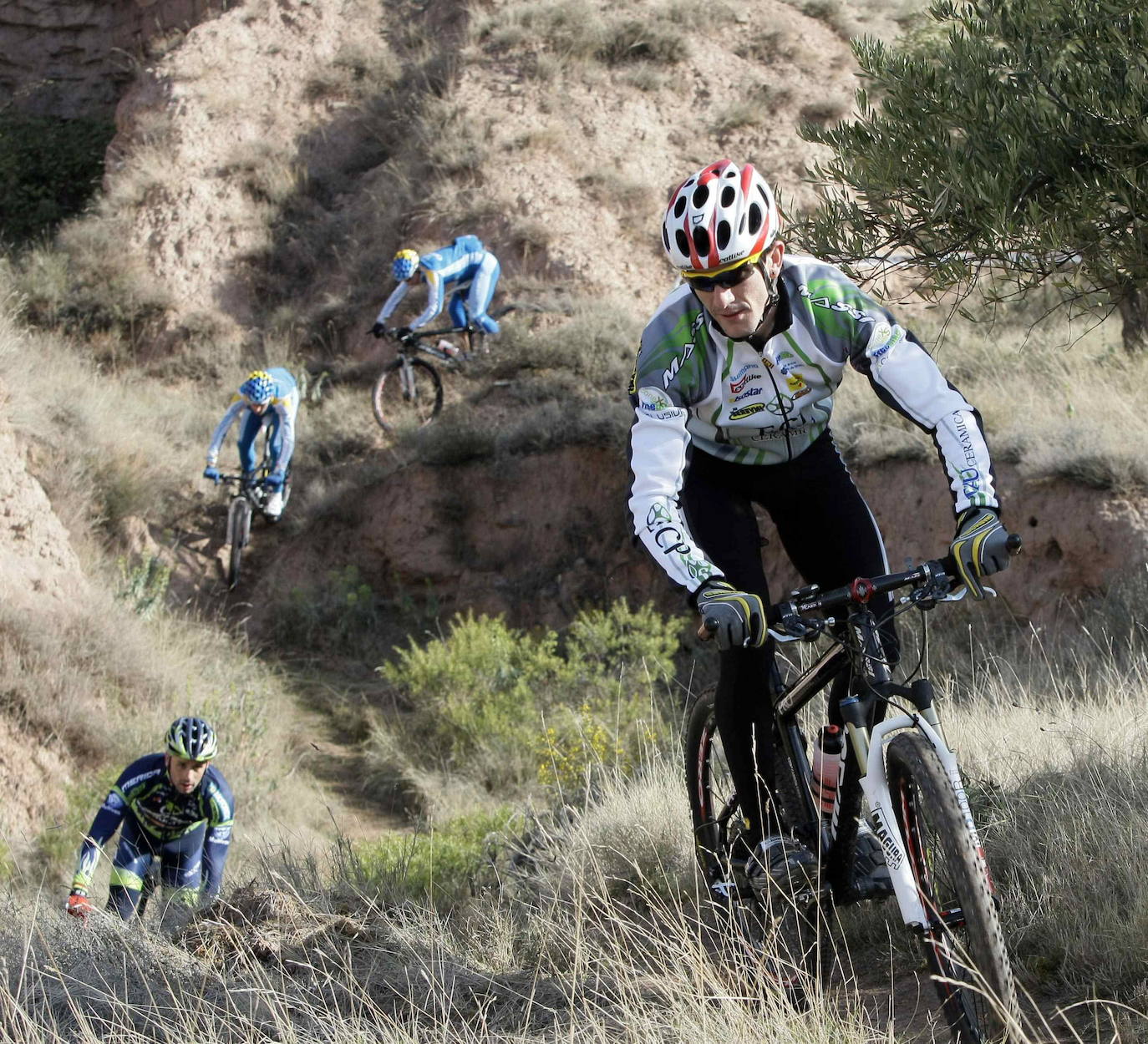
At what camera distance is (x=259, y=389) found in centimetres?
1411

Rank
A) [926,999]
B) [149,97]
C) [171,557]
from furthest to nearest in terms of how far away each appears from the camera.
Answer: [149,97] < [171,557] < [926,999]

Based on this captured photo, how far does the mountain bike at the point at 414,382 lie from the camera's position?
16500 mm

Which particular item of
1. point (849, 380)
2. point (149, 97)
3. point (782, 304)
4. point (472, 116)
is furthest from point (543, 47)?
point (782, 304)

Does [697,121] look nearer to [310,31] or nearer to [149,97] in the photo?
[310,31]

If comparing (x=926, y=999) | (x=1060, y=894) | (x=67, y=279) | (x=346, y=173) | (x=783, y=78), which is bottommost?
(x=926, y=999)

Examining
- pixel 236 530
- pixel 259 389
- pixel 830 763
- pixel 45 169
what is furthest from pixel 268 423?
pixel 45 169

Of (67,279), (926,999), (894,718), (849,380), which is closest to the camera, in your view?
(894,718)

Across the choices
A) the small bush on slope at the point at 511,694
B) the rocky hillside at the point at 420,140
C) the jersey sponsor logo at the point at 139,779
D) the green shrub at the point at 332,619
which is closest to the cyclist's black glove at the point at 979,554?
the jersey sponsor logo at the point at 139,779

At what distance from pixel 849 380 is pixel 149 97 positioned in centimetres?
1555

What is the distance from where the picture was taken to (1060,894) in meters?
3.90

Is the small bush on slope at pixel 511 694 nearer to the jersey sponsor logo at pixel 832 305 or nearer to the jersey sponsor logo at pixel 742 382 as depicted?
the jersey sponsor logo at pixel 742 382

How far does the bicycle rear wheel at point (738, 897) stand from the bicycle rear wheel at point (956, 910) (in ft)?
1.18

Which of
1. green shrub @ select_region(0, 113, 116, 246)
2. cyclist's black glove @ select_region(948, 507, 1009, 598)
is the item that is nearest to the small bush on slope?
cyclist's black glove @ select_region(948, 507, 1009, 598)

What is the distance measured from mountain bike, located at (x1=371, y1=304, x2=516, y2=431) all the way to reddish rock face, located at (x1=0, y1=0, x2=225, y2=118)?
43.3ft
